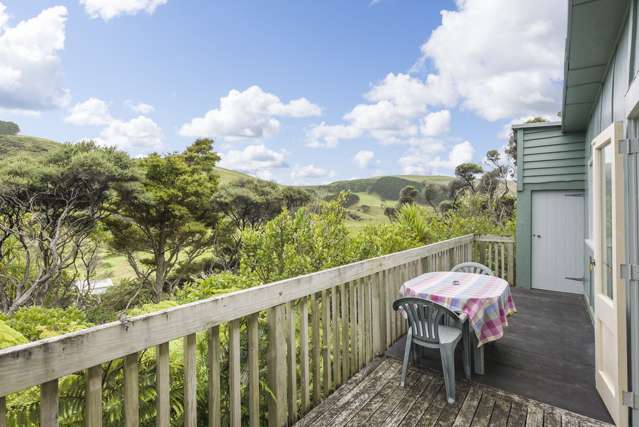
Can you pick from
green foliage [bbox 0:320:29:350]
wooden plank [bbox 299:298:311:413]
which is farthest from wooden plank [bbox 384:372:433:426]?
green foliage [bbox 0:320:29:350]

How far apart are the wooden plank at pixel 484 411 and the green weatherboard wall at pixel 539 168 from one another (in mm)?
4466

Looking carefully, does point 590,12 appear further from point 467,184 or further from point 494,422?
point 467,184

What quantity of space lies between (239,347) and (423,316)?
1478 mm

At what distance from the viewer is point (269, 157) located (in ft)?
160

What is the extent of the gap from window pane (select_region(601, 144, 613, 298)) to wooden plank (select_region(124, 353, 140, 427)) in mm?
3072

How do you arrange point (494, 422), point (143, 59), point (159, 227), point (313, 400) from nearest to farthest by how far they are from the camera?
point (494, 422) → point (313, 400) → point (159, 227) → point (143, 59)

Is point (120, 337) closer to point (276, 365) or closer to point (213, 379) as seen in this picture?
point (213, 379)

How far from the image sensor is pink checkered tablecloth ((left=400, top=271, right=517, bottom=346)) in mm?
2797

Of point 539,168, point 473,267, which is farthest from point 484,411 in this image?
point 539,168

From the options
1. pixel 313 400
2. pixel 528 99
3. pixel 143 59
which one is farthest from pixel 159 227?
pixel 528 99

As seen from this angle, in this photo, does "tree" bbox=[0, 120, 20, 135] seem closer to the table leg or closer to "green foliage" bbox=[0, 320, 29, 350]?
"green foliage" bbox=[0, 320, 29, 350]

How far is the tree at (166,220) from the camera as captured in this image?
12758 millimetres

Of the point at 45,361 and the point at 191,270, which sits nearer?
the point at 45,361

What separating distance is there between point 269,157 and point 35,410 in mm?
48620
